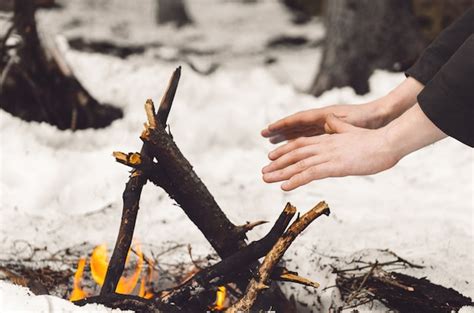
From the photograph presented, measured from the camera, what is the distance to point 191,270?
9.59 feet

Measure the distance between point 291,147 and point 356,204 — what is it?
59.8 inches

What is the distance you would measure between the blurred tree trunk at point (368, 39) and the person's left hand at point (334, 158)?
4006mm

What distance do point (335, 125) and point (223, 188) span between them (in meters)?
1.58

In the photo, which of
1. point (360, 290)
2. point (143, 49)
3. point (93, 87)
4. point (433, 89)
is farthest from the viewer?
point (143, 49)

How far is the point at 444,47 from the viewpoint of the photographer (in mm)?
2721

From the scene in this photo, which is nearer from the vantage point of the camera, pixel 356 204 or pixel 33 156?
pixel 356 204

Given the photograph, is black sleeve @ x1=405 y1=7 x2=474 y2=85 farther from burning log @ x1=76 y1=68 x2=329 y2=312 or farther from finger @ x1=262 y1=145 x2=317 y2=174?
burning log @ x1=76 y1=68 x2=329 y2=312

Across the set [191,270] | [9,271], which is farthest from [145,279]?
[9,271]

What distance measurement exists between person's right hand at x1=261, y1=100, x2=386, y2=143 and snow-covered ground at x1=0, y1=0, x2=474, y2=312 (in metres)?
0.52

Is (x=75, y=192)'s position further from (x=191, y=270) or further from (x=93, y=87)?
(x=93, y=87)

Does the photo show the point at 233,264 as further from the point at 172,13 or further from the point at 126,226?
the point at 172,13

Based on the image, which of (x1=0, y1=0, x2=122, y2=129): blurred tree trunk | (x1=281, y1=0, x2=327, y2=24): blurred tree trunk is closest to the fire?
(x1=0, y1=0, x2=122, y2=129): blurred tree trunk

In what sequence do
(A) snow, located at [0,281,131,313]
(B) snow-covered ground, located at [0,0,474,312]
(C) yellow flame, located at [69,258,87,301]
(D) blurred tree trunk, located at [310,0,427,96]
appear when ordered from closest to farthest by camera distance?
(A) snow, located at [0,281,131,313], (C) yellow flame, located at [69,258,87,301], (B) snow-covered ground, located at [0,0,474,312], (D) blurred tree trunk, located at [310,0,427,96]

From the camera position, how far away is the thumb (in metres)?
2.42
